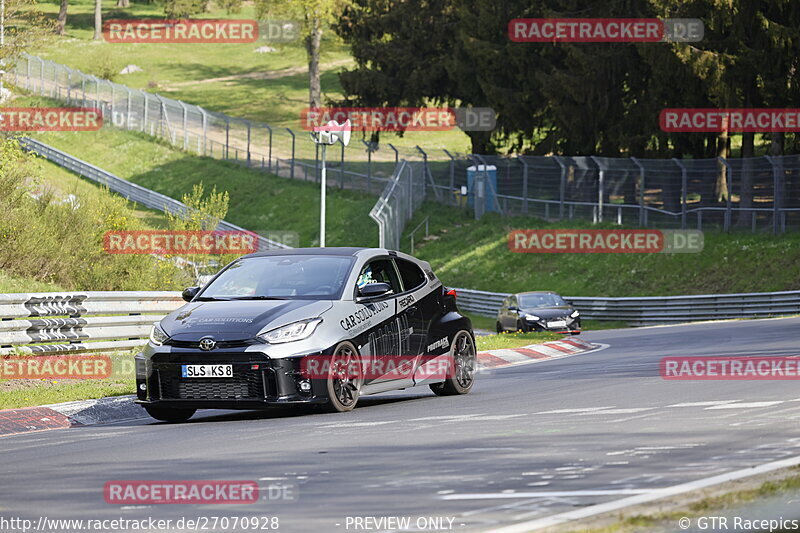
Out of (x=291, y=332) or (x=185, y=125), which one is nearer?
(x=291, y=332)

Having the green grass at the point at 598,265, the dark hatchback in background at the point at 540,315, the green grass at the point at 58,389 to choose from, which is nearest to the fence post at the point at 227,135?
the green grass at the point at 598,265

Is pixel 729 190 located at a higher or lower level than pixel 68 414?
higher

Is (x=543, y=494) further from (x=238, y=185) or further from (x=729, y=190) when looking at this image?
(x=238, y=185)

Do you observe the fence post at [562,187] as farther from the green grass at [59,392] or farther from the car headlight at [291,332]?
A: the car headlight at [291,332]

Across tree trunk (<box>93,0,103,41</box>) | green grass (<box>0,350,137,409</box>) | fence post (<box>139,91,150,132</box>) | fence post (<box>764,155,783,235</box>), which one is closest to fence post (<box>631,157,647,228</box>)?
fence post (<box>764,155,783,235</box>)

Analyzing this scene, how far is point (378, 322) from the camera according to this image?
13.2 meters

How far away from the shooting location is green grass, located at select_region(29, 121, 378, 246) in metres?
52.9

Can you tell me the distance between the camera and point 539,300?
34.0 metres

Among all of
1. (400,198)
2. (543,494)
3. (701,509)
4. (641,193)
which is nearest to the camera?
(701,509)

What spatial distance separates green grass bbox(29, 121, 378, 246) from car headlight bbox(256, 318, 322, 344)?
38063mm

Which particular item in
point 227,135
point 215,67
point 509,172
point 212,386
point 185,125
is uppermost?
point 215,67

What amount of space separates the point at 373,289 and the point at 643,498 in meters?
6.30

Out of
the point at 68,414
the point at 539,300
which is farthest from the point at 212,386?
the point at 539,300

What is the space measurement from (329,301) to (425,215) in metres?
40.4
